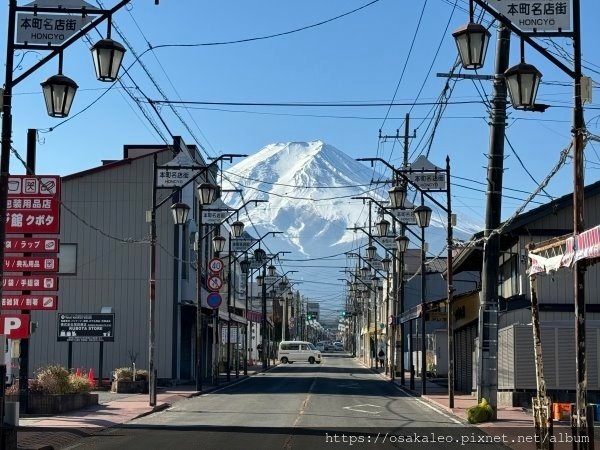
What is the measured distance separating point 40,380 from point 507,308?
14.6 m

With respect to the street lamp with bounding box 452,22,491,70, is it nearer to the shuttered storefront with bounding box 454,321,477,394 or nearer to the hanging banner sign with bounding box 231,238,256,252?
the shuttered storefront with bounding box 454,321,477,394

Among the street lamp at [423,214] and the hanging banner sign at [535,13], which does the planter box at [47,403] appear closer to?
the street lamp at [423,214]

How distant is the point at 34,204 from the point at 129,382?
43.7 ft

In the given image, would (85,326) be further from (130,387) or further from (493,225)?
(493,225)

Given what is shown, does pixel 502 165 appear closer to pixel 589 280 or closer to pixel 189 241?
pixel 589 280

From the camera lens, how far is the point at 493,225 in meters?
23.5

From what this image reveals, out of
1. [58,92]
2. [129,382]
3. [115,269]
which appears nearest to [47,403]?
[129,382]

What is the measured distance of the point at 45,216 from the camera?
22719 mm

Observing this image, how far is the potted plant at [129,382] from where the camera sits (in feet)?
112

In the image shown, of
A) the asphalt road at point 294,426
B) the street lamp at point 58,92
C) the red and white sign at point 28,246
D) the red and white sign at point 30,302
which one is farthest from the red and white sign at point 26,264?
the street lamp at point 58,92

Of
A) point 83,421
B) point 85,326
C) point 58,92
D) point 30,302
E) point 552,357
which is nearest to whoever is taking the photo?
point 58,92

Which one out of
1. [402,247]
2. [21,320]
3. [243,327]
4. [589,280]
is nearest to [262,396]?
[402,247]

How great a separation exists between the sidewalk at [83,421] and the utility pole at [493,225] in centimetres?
942

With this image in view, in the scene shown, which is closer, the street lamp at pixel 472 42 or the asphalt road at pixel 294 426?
the street lamp at pixel 472 42
